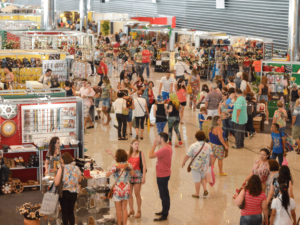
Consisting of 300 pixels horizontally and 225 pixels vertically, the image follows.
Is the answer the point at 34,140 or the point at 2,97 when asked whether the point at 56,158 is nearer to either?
the point at 34,140

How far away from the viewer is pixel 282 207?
5246mm

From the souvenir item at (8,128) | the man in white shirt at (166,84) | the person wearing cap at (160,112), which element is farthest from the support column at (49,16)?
the souvenir item at (8,128)

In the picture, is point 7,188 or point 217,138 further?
point 217,138

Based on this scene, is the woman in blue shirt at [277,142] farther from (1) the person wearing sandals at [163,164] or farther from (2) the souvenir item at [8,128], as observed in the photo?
(2) the souvenir item at [8,128]

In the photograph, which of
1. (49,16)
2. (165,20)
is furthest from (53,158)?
(165,20)

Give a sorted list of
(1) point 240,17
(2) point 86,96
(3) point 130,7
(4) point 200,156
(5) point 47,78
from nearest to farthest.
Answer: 1. (4) point 200,156
2. (2) point 86,96
3. (5) point 47,78
4. (1) point 240,17
5. (3) point 130,7

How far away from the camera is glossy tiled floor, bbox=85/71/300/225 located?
6797mm

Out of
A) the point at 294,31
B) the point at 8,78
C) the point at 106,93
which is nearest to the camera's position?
the point at 106,93

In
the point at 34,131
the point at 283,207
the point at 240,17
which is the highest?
the point at 240,17

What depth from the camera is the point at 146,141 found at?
36.0 feet

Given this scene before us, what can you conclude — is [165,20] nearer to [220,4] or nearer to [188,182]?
[220,4]

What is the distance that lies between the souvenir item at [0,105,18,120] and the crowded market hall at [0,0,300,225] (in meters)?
0.02

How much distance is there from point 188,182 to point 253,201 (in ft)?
10.2

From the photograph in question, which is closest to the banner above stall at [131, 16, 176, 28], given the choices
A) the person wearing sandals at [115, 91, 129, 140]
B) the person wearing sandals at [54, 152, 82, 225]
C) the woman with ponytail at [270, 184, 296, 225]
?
the person wearing sandals at [115, 91, 129, 140]
